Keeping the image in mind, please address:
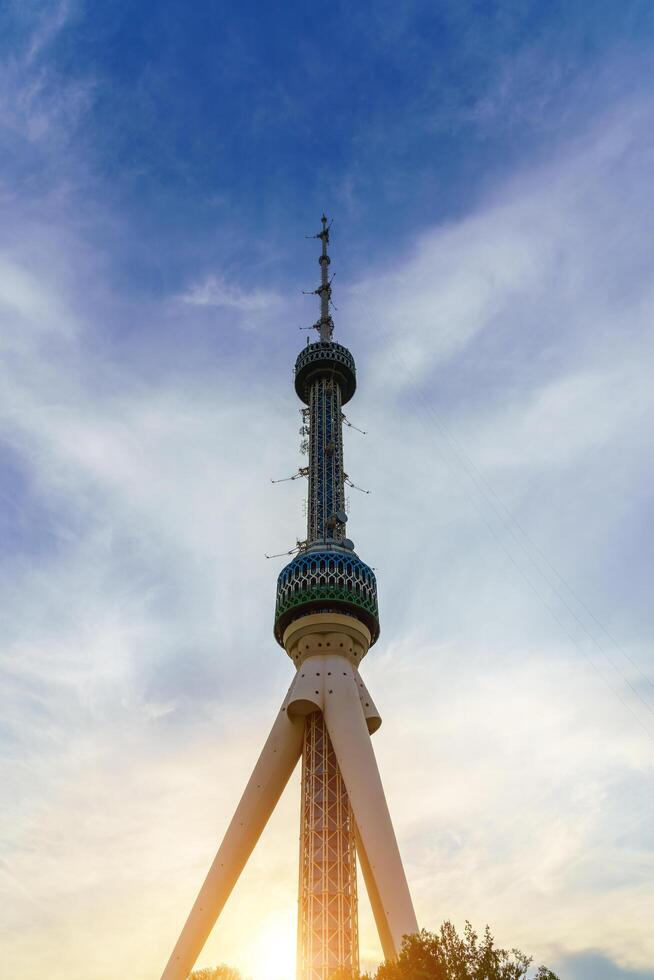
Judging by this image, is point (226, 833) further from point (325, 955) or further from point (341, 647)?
point (341, 647)

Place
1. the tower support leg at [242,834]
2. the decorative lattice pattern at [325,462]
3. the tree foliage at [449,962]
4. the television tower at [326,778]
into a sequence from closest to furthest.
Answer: the tree foliage at [449,962]
the television tower at [326,778]
the tower support leg at [242,834]
the decorative lattice pattern at [325,462]

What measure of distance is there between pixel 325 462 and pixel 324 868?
30163 millimetres

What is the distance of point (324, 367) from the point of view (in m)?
66.6

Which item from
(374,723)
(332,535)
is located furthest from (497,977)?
(332,535)

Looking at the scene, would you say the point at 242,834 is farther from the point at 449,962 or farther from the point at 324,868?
the point at 449,962

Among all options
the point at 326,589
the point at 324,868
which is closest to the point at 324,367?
the point at 326,589

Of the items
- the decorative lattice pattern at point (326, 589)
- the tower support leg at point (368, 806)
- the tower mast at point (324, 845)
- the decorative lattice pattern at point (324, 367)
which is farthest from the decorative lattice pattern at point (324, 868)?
the decorative lattice pattern at point (324, 367)

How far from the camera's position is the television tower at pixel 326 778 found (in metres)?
40.5

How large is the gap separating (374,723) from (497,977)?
23.3 meters

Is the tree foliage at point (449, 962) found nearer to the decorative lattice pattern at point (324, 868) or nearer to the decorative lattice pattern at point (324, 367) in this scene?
the decorative lattice pattern at point (324, 868)

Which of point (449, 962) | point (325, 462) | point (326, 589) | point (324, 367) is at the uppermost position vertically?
point (324, 367)

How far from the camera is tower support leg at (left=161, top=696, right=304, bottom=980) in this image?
42156 mm

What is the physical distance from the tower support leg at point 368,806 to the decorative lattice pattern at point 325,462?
11.4 metres

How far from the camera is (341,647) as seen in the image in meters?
50.4
